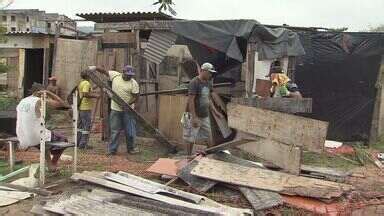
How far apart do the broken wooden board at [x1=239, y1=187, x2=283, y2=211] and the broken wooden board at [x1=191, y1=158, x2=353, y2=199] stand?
0.09 meters

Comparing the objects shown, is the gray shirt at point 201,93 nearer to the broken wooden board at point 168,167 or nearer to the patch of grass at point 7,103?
the broken wooden board at point 168,167

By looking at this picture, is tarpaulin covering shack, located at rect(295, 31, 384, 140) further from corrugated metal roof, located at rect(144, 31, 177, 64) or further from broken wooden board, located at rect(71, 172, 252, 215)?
broken wooden board, located at rect(71, 172, 252, 215)

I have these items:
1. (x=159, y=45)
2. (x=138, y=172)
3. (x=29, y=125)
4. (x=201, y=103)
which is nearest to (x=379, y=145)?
(x=201, y=103)

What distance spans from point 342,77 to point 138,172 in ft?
21.7

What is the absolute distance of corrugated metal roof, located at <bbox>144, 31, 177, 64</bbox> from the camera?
37.8 feet

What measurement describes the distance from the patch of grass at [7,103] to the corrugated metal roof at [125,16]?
11.2ft

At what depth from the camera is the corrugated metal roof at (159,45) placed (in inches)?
454

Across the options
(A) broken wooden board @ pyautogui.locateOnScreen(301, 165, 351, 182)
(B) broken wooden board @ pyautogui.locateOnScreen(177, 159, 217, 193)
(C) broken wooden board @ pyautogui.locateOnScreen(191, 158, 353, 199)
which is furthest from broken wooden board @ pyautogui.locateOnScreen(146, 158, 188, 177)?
(A) broken wooden board @ pyautogui.locateOnScreen(301, 165, 351, 182)

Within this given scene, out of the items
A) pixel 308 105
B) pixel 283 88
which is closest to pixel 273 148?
pixel 308 105

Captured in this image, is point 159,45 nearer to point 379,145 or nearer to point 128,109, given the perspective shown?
point 128,109

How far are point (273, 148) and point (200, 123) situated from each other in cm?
174

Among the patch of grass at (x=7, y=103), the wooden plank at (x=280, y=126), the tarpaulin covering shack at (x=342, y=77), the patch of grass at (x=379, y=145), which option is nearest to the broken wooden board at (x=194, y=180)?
the wooden plank at (x=280, y=126)

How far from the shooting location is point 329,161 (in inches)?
414

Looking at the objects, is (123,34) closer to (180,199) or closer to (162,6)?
(180,199)
